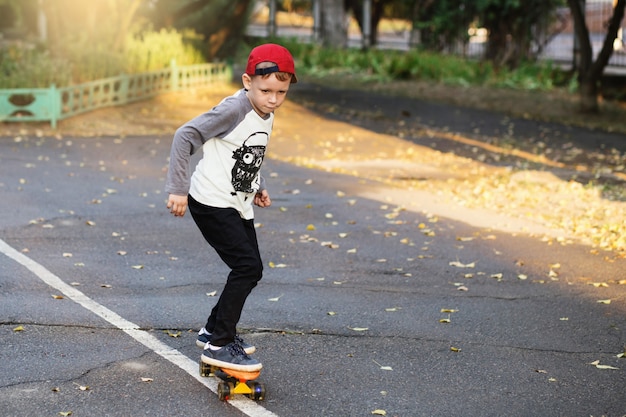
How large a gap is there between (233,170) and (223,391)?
1.13 meters

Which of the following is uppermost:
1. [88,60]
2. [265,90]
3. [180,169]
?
[265,90]

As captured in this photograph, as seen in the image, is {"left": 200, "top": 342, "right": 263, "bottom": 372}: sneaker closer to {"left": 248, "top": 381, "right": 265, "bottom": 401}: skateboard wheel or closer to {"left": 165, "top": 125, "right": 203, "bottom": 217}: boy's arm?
{"left": 248, "top": 381, "right": 265, "bottom": 401}: skateboard wheel

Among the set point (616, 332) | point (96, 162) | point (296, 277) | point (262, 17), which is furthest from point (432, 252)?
point (262, 17)

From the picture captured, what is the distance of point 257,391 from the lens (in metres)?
5.20

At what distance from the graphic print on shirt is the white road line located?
106 cm

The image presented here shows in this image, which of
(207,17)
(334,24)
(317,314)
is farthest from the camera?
(334,24)

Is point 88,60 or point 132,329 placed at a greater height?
point 88,60

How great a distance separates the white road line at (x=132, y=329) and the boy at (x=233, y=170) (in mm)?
181

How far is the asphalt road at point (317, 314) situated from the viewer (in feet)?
17.5

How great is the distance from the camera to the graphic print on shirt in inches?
211

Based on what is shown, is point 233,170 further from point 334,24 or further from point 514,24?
point 334,24

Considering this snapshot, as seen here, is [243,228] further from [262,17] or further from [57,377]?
[262,17]

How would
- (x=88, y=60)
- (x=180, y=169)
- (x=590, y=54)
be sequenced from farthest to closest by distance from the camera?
(x=590, y=54) → (x=88, y=60) → (x=180, y=169)

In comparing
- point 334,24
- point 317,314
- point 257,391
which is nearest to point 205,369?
point 257,391
